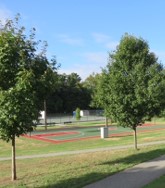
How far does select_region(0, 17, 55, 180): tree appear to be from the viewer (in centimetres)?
1252

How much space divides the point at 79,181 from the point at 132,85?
9230 mm

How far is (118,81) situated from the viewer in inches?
799

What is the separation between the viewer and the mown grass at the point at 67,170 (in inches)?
496

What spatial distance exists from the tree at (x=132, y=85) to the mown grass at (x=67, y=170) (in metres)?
2.32

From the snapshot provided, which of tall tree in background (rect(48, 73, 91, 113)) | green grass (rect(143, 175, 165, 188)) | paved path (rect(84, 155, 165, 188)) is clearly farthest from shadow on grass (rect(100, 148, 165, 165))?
tall tree in background (rect(48, 73, 91, 113))

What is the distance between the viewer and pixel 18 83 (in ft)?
42.1

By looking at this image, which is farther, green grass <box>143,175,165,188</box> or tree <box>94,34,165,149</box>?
tree <box>94,34,165,149</box>

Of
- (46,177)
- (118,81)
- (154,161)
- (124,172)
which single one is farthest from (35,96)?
(118,81)

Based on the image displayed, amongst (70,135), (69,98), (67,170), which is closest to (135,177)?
(67,170)

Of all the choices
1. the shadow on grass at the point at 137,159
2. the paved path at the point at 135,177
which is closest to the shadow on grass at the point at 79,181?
the paved path at the point at 135,177

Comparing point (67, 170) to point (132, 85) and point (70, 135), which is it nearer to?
point (132, 85)

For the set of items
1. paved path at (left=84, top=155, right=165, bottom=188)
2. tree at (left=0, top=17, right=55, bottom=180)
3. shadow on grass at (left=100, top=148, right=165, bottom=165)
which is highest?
tree at (left=0, top=17, right=55, bottom=180)

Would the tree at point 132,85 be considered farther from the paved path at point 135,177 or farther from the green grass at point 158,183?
the green grass at point 158,183

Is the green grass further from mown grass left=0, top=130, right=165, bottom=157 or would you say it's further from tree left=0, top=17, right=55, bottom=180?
mown grass left=0, top=130, right=165, bottom=157
